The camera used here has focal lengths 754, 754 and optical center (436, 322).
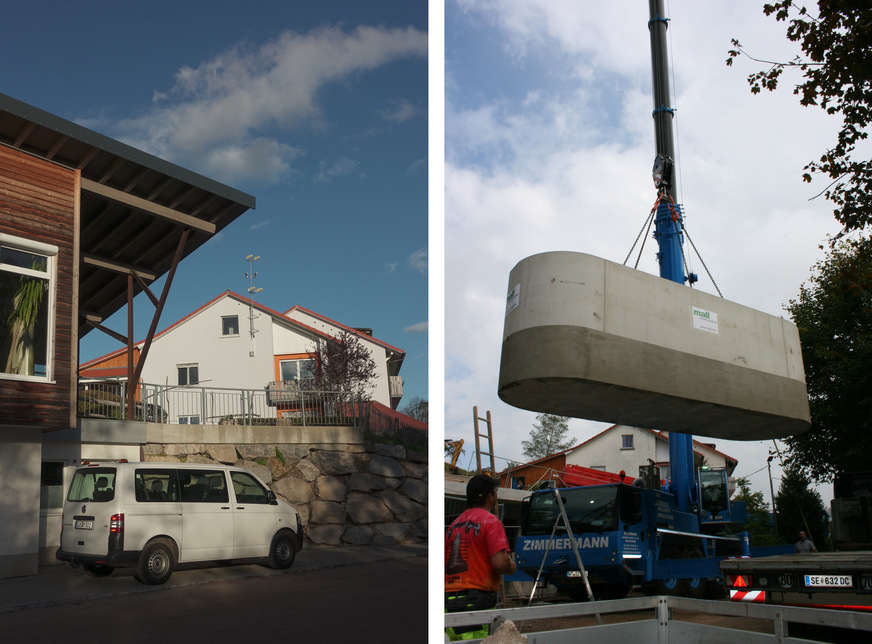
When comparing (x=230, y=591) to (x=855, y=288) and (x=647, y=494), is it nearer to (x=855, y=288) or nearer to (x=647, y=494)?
(x=647, y=494)

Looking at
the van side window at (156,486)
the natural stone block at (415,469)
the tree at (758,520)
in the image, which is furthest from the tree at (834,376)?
the van side window at (156,486)

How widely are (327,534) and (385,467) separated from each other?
3.13ft

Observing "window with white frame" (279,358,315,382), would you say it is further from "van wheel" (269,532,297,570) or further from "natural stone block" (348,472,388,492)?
"natural stone block" (348,472,388,492)

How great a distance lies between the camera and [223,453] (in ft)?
20.4

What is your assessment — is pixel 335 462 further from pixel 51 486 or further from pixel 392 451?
pixel 51 486

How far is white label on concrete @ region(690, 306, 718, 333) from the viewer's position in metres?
4.87

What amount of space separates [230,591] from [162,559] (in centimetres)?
55

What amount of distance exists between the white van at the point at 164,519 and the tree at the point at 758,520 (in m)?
15.1

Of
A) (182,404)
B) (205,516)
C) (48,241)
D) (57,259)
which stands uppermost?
(48,241)

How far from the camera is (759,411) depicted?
5102 millimetres

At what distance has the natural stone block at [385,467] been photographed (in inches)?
318

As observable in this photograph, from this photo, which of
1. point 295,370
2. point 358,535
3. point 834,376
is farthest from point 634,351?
point 834,376

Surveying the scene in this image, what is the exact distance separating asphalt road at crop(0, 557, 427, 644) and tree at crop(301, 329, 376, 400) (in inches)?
67.8

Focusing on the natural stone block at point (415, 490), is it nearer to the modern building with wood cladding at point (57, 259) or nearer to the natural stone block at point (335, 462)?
the natural stone block at point (335, 462)
